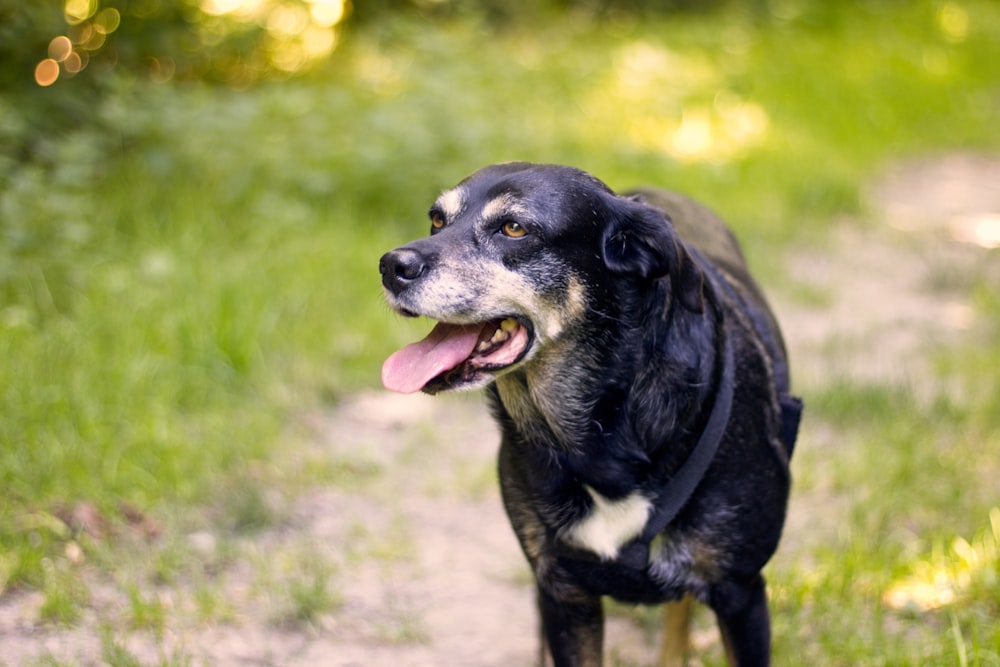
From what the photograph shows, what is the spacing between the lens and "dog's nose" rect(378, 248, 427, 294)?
260 cm

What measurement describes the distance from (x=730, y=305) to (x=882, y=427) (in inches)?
74.7

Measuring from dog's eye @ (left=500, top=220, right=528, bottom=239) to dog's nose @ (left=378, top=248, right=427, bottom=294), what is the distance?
0.21 metres

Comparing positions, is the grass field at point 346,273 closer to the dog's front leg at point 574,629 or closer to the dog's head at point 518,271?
the dog's front leg at point 574,629

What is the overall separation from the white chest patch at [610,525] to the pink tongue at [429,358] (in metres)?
0.48

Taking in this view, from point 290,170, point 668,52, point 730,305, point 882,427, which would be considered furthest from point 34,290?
point 668,52

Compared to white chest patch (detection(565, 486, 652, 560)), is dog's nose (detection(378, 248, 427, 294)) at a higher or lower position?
higher

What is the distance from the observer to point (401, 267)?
2.60m

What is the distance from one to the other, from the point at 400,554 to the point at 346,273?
6.90 feet

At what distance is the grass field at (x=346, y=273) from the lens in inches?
142

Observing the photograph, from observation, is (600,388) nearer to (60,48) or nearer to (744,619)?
(744,619)

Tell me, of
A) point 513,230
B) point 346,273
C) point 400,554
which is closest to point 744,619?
point 513,230

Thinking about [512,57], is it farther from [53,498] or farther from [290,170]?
[53,498]

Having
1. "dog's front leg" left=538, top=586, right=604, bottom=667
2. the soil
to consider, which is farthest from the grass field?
"dog's front leg" left=538, top=586, right=604, bottom=667

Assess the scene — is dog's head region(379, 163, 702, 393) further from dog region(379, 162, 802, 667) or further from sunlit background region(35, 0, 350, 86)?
sunlit background region(35, 0, 350, 86)
